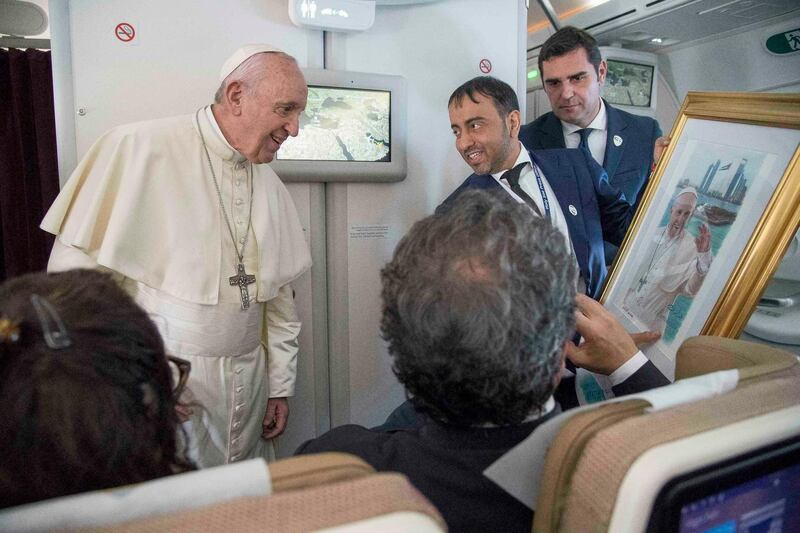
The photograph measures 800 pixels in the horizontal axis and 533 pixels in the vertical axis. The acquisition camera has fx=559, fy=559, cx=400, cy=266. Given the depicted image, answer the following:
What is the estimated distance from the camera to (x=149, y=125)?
70.9 inches

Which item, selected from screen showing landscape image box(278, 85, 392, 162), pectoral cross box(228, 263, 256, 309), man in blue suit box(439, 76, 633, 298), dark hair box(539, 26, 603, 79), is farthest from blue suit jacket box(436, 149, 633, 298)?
pectoral cross box(228, 263, 256, 309)

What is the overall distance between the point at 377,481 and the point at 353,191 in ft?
6.31

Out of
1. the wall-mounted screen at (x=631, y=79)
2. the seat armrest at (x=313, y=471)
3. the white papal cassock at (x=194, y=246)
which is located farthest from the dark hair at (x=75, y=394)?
the wall-mounted screen at (x=631, y=79)

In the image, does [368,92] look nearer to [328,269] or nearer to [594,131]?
[328,269]

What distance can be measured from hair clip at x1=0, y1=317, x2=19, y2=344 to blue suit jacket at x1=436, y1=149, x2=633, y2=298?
1.66 metres

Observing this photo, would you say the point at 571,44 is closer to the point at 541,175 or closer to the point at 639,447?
the point at 541,175

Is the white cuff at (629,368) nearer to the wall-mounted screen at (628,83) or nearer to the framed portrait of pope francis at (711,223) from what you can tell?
the framed portrait of pope francis at (711,223)

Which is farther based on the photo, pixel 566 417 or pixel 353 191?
pixel 353 191

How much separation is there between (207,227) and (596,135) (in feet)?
6.23

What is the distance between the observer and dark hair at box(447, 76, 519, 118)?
7.25 feet

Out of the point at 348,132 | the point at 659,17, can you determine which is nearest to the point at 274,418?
the point at 348,132

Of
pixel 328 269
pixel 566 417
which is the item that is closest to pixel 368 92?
pixel 328 269

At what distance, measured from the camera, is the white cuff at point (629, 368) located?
1.34 metres

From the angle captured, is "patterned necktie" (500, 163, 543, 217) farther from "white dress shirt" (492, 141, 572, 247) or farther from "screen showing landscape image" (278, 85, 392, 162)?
"screen showing landscape image" (278, 85, 392, 162)
